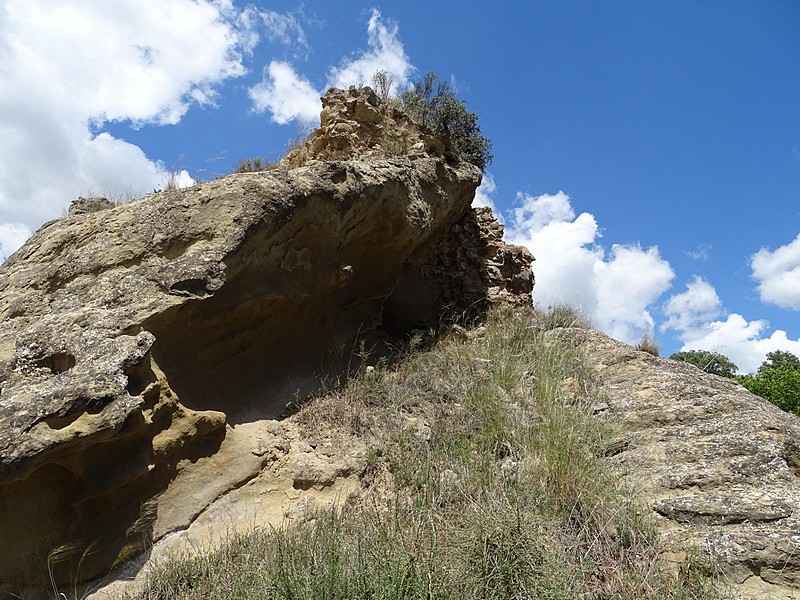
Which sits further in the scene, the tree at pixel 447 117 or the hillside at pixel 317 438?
the tree at pixel 447 117

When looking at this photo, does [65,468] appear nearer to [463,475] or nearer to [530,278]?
[463,475]

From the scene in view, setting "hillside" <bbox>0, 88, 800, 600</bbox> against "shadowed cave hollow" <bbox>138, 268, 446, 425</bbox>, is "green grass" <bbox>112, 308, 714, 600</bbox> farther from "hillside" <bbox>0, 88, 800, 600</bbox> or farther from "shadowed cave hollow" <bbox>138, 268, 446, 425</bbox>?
"shadowed cave hollow" <bbox>138, 268, 446, 425</bbox>

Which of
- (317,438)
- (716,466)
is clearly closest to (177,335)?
(317,438)

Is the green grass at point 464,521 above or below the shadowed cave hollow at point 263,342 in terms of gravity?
below

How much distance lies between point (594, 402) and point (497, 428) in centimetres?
128

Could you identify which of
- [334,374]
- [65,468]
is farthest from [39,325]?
[334,374]

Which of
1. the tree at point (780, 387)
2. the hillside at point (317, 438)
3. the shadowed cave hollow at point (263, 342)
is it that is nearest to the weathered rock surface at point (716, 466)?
the hillside at point (317, 438)

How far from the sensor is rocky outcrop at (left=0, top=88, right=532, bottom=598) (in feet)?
10.8

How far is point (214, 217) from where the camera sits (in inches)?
173

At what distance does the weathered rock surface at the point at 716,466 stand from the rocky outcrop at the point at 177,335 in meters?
2.32

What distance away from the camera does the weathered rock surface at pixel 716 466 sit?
328 centimetres

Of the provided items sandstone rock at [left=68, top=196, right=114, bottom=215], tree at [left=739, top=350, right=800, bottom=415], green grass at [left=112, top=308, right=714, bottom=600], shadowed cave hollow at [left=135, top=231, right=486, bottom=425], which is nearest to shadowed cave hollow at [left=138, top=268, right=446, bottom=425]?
shadowed cave hollow at [left=135, top=231, right=486, bottom=425]

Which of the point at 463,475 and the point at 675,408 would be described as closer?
the point at 463,475

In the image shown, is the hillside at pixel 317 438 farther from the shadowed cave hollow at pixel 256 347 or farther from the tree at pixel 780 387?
the tree at pixel 780 387
